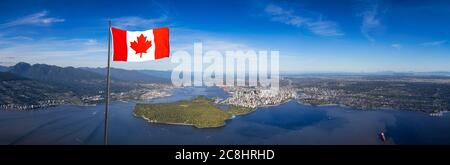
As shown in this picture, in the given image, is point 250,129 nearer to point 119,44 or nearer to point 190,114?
point 190,114

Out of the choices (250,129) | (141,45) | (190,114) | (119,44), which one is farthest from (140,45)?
(190,114)

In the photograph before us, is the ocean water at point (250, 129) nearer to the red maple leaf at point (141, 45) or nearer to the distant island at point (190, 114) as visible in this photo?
the distant island at point (190, 114)

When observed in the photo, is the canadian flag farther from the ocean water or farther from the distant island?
the distant island

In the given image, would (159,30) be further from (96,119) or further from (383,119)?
(383,119)

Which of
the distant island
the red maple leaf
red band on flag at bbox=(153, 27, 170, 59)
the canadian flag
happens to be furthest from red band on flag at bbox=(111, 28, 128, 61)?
the distant island

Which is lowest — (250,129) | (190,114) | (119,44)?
(250,129)
